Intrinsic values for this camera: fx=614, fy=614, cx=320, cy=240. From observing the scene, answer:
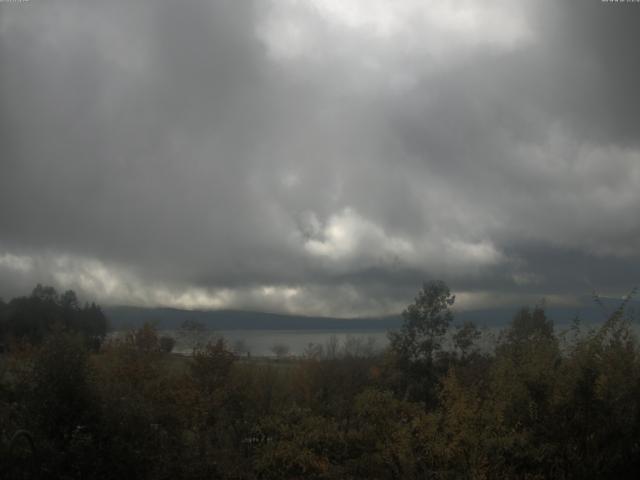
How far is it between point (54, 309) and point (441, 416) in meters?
39.9

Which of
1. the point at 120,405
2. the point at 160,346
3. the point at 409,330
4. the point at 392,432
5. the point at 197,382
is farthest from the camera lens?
the point at 409,330

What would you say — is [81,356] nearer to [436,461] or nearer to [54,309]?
[436,461]

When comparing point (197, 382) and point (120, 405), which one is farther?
point (197, 382)

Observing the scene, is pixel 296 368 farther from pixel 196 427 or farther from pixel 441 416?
pixel 441 416

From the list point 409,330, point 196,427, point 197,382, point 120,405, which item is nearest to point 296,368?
point 409,330

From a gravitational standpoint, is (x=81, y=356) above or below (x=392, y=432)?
above

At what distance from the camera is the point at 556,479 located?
1552cm

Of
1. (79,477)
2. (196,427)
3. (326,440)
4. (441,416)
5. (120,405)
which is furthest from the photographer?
(196,427)

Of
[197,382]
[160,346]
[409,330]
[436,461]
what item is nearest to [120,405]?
[436,461]

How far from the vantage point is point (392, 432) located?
805 inches

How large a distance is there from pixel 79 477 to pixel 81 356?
122 inches

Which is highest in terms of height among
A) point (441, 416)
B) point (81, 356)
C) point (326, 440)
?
point (81, 356)

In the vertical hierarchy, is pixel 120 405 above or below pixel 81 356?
below

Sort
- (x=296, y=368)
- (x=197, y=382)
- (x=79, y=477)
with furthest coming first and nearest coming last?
(x=296, y=368)
(x=197, y=382)
(x=79, y=477)
